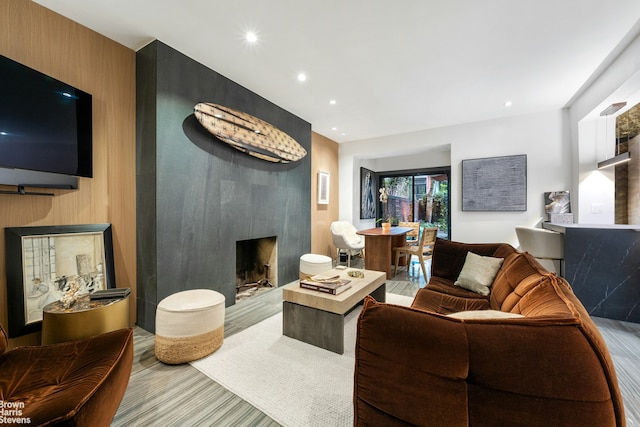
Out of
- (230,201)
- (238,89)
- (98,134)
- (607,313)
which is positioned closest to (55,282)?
(98,134)

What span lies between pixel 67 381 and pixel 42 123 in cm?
190

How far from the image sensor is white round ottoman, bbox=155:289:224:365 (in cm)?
190

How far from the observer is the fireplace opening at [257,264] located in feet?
12.5

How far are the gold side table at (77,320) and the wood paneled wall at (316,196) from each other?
3.61 m

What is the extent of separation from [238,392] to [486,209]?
15.5 ft

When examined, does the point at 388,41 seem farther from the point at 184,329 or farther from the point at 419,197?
the point at 419,197

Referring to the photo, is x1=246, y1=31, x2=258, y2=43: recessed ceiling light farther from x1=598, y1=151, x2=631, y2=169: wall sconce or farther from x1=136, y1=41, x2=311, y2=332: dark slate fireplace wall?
x1=598, y1=151, x2=631, y2=169: wall sconce

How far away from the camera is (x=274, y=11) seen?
2061 millimetres

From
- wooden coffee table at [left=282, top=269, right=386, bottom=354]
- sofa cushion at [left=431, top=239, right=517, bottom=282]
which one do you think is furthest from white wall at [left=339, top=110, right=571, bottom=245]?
wooden coffee table at [left=282, top=269, right=386, bottom=354]

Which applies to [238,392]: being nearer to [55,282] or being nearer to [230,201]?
[55,282]

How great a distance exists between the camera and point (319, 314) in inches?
84.9

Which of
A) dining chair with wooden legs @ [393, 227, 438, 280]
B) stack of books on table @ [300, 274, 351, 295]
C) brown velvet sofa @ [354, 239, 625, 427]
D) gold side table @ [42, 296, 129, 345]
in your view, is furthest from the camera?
dining chair with wooden legs @ [393, 227, 438, 280]

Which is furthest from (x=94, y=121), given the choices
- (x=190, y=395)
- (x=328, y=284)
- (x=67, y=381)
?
(x=328, y=284)

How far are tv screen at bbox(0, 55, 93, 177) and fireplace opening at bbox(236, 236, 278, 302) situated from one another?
2119 millimetres
